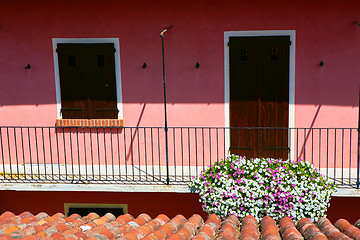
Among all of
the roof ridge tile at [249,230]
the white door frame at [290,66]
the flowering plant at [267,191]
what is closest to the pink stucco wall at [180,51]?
the white door frame at [290,66]

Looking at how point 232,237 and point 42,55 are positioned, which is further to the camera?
point 42,55

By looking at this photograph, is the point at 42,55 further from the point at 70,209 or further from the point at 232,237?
the point at 232,237

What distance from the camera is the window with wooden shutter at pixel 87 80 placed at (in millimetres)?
7809

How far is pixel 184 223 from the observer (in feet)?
18.4

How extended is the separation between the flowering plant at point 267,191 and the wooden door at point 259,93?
1064 millimetres

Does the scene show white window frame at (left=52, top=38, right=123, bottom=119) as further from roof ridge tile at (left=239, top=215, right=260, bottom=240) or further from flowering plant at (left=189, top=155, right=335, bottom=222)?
roof ridge tile at (left=239, top=215, right=260, bottom=240)

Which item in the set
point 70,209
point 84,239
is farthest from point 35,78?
point 84,239

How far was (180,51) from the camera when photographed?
7676 millimetres

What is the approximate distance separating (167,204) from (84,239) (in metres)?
3.27

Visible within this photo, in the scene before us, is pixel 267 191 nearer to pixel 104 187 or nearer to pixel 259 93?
pixel 259 93

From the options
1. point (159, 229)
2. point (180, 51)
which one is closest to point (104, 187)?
point (159, 229)

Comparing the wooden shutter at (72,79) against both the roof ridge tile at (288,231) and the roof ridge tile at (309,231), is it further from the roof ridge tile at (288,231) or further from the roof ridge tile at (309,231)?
the roof ridge tile at (309,231)

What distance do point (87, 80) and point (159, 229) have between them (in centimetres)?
381

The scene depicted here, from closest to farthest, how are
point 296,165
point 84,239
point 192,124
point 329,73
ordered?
point 84,239, point 296,165, point 329,73, point 192,124
